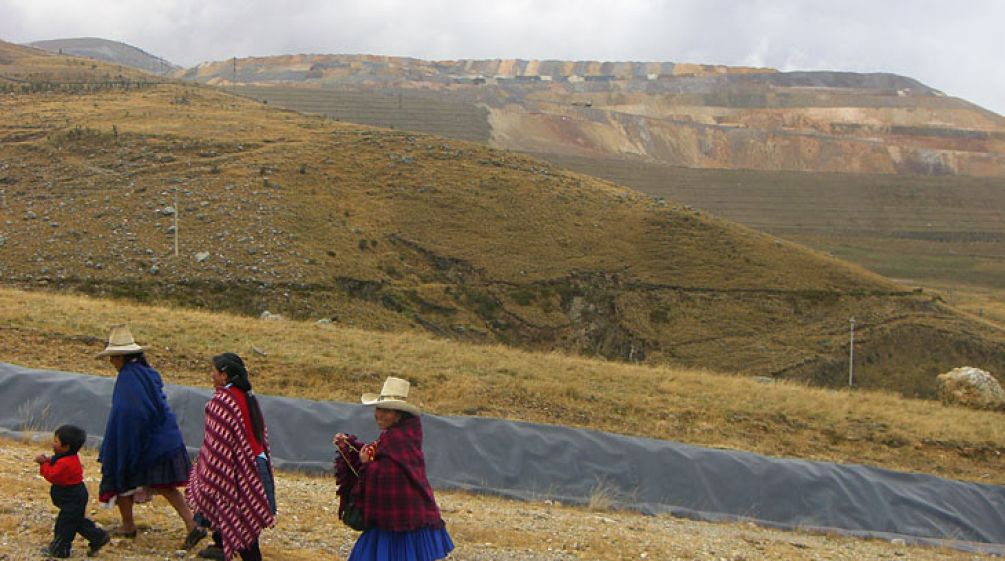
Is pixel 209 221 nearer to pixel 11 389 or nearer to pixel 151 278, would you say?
pixel 151 278

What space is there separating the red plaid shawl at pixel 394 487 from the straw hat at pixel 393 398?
0.47 ft

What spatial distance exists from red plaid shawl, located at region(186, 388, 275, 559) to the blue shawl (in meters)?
0.68

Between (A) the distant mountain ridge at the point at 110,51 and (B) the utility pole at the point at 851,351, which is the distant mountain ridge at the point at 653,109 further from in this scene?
(B) the utility pole at the point at 851,351

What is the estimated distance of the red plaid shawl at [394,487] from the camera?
562 centimetres

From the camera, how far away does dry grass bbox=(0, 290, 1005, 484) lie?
47.5ft

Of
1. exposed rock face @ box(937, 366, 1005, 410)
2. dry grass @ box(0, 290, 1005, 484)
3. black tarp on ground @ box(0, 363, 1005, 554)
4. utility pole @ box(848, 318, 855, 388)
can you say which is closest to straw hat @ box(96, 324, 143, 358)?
black tarp on ground @ box(0, 363, 1005, 554)

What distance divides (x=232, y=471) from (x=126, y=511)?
1.10m

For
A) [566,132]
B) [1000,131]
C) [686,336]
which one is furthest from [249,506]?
[1000,131]

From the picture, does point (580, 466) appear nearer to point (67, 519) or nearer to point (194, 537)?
point (194, 537)

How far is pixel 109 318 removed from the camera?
54.9 feet

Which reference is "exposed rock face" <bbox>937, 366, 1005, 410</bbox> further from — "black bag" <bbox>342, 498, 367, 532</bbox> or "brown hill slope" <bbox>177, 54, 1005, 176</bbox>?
"brown hill slope" <bbox>177, 54, 1005, 176</bbox>

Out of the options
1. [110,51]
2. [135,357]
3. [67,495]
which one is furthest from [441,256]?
[110,51]

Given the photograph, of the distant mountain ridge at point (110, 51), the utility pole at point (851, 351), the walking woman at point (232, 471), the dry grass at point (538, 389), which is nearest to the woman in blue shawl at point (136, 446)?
the walking woman at point (232, 471)

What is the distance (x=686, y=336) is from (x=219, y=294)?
13242 millimetres
